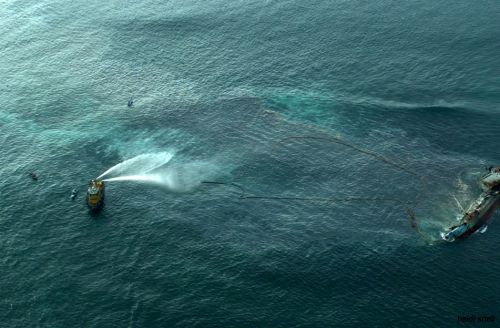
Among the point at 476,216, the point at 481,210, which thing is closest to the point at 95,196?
the point at 476,216

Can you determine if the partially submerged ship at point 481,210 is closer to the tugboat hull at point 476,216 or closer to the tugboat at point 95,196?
the tugboat hull at point 476,216

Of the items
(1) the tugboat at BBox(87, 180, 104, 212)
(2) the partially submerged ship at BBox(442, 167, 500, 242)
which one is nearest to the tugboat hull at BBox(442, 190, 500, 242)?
(2) the partially submerged ship at BBox(442, 167, 500, 242)

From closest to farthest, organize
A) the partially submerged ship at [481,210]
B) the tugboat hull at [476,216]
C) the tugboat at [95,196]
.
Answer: the tugboat hull at [476,216] → the partially submerged ship at [481,210] → the tugboat at [95,196]

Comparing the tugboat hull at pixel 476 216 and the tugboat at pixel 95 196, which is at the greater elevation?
the tugboat at pixel 95 196

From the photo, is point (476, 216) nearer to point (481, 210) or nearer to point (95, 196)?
point (481, 210)

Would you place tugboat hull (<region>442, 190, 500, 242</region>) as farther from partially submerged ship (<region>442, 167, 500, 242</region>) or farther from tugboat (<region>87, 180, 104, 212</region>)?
tugboat (<region>87, 180, 104, 212</region>)

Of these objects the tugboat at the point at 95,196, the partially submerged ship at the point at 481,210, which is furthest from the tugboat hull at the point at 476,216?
the tugboat at the point at 95,196
